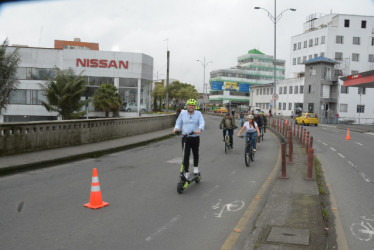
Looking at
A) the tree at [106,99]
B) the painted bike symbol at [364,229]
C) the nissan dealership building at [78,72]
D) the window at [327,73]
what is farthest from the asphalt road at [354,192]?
the window at [327,73]

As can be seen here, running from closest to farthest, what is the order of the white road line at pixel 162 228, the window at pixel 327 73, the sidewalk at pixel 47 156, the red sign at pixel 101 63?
the white road line at pixel 162 228
the sidewalk at pixel 47 156
the red sign at pixel 101 63
the window at pixel 327 73

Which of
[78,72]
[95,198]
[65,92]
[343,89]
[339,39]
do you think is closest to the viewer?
[95,198]

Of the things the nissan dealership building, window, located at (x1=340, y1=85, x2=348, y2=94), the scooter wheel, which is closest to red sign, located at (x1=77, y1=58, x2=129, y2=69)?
the nissan dealership building

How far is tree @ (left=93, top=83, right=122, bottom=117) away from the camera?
34312 millimetres

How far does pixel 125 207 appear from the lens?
20.9 feet

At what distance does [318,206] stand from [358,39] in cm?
7291

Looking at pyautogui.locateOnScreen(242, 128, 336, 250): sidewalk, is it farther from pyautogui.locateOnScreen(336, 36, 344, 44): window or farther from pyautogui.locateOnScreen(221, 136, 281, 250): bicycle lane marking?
pyautogui.locateOnScreen(336, 36, 344, 44): window

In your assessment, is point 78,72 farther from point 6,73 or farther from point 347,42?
point 347,42

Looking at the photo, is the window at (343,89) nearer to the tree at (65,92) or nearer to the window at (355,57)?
the window at (355,57)

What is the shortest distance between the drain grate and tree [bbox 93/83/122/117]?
1208 inches

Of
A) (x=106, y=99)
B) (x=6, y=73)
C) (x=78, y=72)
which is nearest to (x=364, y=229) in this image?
(x=6, y=73)

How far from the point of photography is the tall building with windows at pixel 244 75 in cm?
10556

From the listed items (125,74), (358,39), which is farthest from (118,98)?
(358,39)

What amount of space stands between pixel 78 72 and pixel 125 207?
3813 cm
